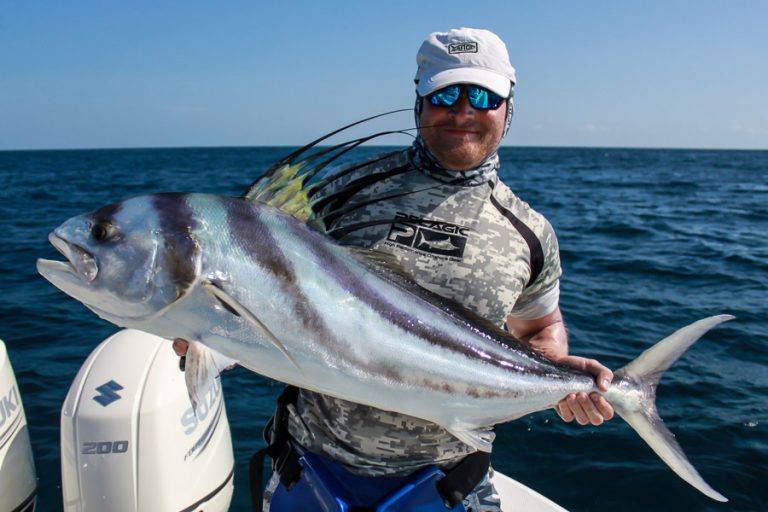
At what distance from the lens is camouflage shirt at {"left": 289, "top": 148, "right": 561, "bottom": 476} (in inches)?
106

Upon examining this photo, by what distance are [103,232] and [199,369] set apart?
550 mm

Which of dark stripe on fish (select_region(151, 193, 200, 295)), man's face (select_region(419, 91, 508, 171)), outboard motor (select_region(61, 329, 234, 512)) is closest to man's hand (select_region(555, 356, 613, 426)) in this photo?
man's face (select_region(419, 91, 508, 171))

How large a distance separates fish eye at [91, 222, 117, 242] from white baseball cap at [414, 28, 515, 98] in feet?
4.77

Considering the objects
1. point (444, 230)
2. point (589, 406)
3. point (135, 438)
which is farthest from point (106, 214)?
point (589, 406)

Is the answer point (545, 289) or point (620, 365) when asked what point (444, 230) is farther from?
point (620, 365)

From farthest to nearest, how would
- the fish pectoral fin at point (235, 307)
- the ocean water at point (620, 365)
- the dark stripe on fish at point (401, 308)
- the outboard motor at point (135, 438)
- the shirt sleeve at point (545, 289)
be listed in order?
the ocean water at point (620, 365) < the outboard motor at point (135, 438) < the shirt sleeve at point (545, 289) < the dark stripe on fish at point (401, 308) < the fish pectoral fin at point (235, 307)

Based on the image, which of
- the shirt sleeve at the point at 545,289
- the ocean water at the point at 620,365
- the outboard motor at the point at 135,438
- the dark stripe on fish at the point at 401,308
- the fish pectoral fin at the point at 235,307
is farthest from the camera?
the ocean water at the point at 620,365

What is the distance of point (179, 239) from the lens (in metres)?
2.04

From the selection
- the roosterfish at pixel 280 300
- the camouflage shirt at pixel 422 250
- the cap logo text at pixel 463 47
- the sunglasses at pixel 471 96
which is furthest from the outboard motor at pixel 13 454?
the cap logo text at pixel 463 47

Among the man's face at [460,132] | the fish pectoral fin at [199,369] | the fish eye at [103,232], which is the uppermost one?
the man's face at [460,132]

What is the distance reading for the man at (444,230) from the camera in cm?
271

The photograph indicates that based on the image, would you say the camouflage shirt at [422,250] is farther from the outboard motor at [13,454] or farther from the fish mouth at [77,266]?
the outboard motor at [13,454]

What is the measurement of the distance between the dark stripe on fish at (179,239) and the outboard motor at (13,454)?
2.30m

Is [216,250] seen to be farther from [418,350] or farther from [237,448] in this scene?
[237,448]
